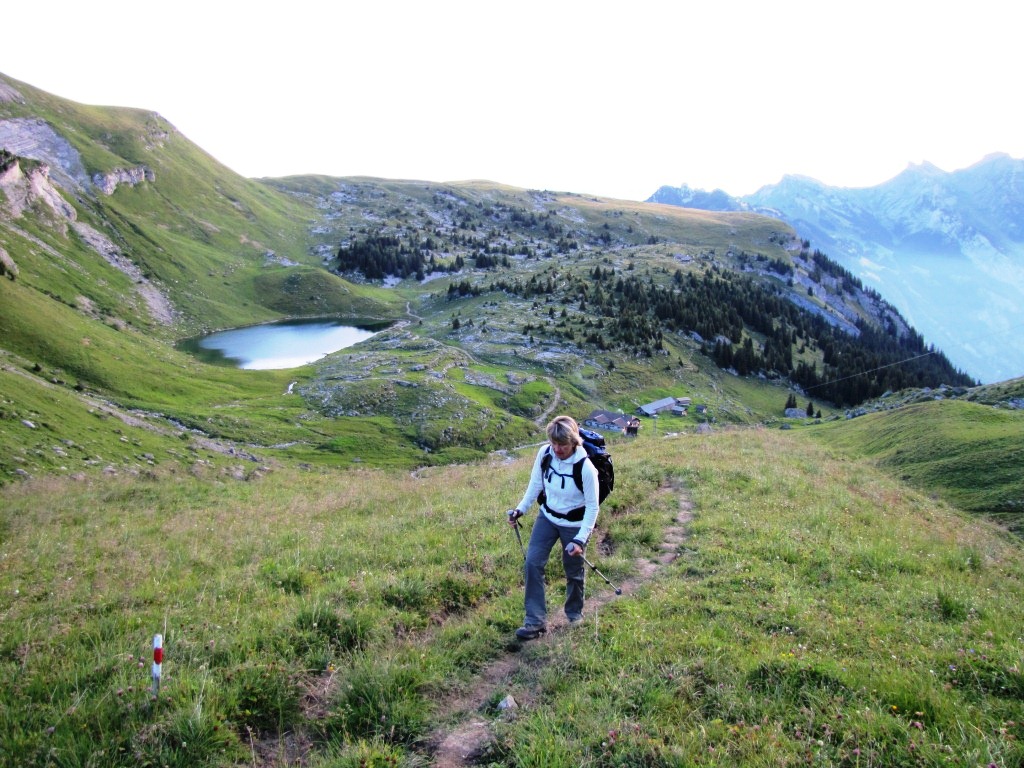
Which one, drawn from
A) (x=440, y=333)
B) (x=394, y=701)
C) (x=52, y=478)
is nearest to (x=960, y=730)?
(x=394, y=701)

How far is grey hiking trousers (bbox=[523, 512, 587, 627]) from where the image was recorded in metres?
8.47

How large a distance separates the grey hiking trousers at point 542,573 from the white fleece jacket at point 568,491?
188 mm

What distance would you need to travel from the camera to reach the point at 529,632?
8273 mm

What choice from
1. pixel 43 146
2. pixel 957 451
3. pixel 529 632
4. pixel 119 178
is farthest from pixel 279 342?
pixel 529 632

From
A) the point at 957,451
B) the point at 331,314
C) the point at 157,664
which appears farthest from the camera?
the point at 331,314

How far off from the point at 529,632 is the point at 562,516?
1.85 metres

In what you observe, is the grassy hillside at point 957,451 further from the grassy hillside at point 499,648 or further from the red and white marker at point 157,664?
the red and white marker at point 157,664

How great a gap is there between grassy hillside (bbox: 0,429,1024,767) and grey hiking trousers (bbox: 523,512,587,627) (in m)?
0.45

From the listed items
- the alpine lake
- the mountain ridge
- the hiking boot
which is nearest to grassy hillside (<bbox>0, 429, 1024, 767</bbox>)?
the hiking boot

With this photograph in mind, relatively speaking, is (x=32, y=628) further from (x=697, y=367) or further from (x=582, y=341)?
(x=697, y=367)

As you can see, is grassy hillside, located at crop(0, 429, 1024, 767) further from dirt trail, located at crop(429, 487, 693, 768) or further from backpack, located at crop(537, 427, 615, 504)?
backpack, located at crop(537, 427, 615, 504)

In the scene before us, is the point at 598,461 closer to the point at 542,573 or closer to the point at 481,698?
the point at 542,573

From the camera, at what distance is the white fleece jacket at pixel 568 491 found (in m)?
8.43

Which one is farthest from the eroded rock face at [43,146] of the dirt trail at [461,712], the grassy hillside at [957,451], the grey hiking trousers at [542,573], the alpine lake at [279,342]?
the grassy hillside at [957,451]
